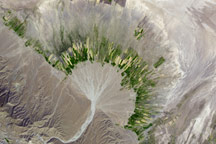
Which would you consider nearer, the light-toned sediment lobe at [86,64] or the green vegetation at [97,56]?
the light-toned sediment lobe at [86,64]

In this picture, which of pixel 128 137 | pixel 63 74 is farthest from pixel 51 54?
pixel 128 137

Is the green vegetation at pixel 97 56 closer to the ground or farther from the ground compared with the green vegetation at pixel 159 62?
farther from the ground

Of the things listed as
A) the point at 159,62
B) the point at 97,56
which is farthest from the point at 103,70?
the point at 159,62

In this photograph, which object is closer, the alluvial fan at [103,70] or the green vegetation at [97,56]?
the alluvial fan at [103,70]

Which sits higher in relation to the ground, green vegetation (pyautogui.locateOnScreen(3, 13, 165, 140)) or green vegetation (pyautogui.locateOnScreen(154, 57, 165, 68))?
green vegetation (pyautogui.locateOnScreen(3, 13, 165, 140))

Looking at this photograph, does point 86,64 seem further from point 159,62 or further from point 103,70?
point 159,62
